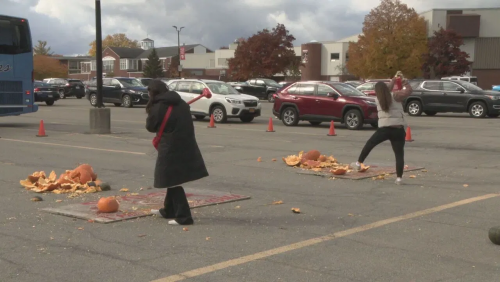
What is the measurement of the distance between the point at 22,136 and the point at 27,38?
451 cm

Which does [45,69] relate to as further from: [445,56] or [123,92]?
[123,92]

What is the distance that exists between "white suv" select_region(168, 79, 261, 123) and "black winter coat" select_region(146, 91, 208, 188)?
17.2 metres

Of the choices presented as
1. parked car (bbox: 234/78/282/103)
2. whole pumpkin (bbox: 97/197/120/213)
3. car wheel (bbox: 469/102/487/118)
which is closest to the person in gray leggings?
whole pumpkin (bbox: 97/197/120/213)

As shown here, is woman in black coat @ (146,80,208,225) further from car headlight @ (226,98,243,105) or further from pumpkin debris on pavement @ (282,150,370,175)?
car headlight @ (226,98,243,105)

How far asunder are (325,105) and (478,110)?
385 inches

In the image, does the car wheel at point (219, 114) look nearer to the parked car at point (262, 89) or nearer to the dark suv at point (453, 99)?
the dark suv at point (453, 99)

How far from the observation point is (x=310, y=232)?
23.4ft

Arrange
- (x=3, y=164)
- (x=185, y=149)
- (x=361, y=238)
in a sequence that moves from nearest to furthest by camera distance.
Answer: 1. (x=361, y=238)
2. (x=185, y=149)
3. (x=3, y=164)

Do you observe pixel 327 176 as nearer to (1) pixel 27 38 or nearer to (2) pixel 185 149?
(2) pixel 185 149

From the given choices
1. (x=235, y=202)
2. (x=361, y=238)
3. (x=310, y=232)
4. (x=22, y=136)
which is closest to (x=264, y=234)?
(x=310, y=232)

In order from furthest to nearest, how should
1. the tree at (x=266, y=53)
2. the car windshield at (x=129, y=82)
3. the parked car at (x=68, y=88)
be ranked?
the tree at (x=266, y=53) < the parked car at (x=68, y=88) < the car windshield at (x=129, y=82)

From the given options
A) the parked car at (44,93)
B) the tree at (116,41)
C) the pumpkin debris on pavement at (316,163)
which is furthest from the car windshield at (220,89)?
the tree at (116,41)

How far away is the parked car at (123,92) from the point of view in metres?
36.5

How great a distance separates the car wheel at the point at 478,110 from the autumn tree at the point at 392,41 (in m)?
28.5
